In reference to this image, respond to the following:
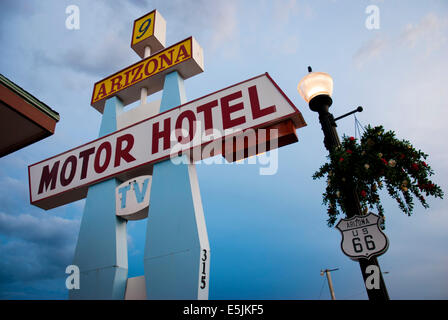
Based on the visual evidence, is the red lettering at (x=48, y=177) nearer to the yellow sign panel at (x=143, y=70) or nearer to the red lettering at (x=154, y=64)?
the yellow sign panel at (x=143, y=70)

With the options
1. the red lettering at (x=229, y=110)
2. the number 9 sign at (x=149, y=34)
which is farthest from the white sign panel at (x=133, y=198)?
the number 9 sign at (x=149, y=34)

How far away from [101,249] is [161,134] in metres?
3.29

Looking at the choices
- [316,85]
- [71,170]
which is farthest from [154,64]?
[316,85]

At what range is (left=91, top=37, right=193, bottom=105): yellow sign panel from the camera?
945 cm

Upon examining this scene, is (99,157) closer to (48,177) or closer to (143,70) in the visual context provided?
(48,177)

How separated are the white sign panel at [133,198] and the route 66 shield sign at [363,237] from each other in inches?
198

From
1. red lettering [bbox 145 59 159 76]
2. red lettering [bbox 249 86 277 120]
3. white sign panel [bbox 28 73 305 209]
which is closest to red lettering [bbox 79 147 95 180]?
white sign panel [bbox 28 73 305 209]
